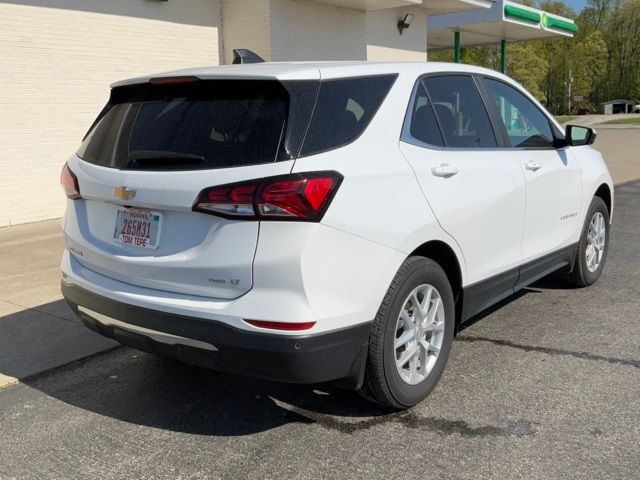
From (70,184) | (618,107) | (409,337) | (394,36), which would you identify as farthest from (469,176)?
(618,107)

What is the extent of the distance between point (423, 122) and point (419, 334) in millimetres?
1161

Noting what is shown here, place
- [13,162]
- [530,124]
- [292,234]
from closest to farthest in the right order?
[292,234], [530,124], [13,162]

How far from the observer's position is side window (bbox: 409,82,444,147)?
355 centimetres

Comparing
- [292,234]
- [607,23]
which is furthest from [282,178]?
[607,23]

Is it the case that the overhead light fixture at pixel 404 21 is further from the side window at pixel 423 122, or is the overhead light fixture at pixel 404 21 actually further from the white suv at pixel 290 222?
the side window at pixel 423 122

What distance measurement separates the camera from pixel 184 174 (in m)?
2.98

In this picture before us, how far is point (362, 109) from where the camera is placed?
326cm

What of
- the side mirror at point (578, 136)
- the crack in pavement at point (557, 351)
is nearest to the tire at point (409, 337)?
the crack in pavement at point (557, 351)

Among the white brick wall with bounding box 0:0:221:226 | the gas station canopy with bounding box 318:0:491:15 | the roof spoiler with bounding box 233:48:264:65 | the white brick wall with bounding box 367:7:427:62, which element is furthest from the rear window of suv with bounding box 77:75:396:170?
the white brick wall with bounding box 367:7:427:62

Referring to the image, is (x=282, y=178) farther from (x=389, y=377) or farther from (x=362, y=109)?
(x=389, y=377)

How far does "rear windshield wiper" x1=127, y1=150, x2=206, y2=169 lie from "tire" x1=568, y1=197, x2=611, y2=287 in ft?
12.0

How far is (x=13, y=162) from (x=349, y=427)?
301 inches

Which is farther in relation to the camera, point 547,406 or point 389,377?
point 547,406

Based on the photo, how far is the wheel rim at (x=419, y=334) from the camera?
3424 millimetres
